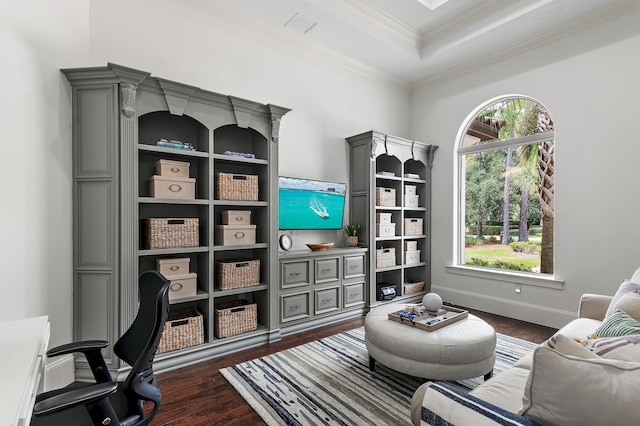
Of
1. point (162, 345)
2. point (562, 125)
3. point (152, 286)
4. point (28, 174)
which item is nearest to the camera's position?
point (152, 286)

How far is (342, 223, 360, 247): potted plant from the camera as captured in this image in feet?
13.7

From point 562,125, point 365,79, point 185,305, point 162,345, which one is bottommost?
point 162,345

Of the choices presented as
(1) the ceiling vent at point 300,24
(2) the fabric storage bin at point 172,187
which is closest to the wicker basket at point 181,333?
(2) the fabric storage bin at point 172,187

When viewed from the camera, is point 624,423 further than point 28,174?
No

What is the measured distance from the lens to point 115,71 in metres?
2.42

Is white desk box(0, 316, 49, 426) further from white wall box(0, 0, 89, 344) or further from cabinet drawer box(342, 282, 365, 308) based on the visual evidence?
cabinet drawer box(342, 282, 365, 308)

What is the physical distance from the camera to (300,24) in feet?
11.9

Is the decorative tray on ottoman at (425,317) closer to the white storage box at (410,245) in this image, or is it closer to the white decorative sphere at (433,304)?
the white decorative sphere at (433,304)

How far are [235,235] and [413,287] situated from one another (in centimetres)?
286

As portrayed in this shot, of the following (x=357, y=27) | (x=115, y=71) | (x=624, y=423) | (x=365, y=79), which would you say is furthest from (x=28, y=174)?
(x=365, y=79)

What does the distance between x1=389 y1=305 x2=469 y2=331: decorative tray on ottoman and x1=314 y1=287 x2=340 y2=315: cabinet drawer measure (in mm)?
1175

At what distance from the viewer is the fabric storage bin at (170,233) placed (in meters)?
2.70

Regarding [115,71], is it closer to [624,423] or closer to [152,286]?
[152,286]

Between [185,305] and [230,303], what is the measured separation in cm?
43
